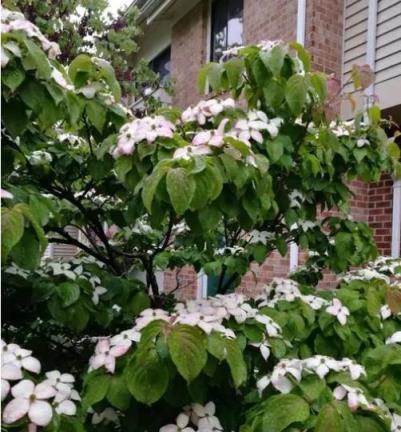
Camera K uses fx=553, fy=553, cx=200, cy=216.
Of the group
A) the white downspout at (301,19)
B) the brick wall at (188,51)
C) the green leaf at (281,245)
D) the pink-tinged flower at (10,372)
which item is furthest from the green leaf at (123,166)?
the brick wall at (188,51)

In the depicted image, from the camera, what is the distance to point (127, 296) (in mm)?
2416

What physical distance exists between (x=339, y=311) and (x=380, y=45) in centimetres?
419

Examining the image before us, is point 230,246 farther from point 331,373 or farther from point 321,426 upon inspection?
point 321,426

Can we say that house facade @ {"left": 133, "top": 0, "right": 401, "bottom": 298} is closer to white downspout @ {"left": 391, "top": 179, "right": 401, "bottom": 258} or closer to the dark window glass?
white downspout @ {"left": 391, "top": 179, "right": 401, "bottom": 258}

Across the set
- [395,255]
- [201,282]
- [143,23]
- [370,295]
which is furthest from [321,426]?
[143,23]

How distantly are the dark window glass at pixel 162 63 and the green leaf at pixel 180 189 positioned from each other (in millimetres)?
9450

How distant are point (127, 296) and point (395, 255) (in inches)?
154

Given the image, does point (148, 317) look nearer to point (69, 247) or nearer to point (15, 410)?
point (15, 410)

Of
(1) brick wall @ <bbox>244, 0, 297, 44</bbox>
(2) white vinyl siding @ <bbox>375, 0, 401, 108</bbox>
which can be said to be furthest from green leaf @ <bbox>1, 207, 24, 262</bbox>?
(1) brick wall @ <bbox>244, 0, 297, 44</bbox>

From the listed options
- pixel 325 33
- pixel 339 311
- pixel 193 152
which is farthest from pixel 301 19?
pixel 193 152

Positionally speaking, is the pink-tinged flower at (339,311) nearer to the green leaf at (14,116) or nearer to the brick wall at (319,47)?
the green leaf at (14,116)

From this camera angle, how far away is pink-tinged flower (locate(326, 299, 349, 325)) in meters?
2.24

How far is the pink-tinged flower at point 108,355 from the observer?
1738mm

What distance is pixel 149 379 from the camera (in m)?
1.58
